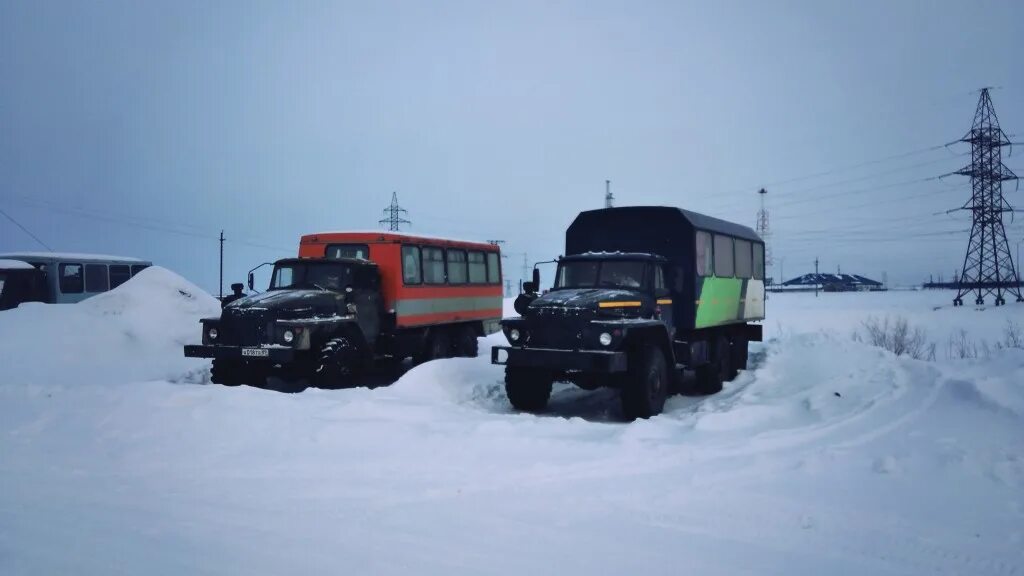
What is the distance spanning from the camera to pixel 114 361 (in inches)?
628

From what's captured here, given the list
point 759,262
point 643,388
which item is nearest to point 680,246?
point 643,388

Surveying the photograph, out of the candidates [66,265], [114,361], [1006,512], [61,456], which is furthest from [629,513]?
[66,265]

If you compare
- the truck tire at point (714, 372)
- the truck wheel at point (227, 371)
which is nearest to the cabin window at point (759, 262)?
the truck tire at point (714, 372)

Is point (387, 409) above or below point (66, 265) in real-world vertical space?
below

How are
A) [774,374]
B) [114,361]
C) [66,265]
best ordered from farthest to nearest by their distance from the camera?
[66,265] → [114,361] → [774,374]

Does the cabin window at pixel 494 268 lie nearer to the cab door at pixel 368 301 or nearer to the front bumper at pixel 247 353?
the cab door at pixel 368 301

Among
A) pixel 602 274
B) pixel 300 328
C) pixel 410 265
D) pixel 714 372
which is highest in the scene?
pixel 410 265

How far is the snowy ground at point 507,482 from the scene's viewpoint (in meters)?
4.46

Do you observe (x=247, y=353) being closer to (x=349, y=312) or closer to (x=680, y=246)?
(x=349, y=312)

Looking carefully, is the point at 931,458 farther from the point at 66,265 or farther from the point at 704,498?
the point at 66,265

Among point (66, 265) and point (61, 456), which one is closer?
point (61, 456)

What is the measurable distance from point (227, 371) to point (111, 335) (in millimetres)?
6063

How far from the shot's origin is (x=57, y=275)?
25.3 metres

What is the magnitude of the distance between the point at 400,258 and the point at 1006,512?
11388mm
